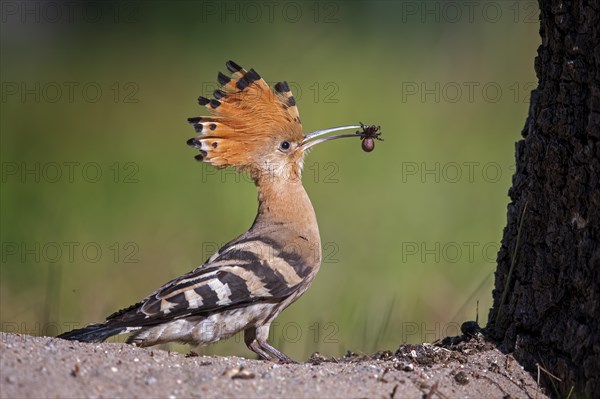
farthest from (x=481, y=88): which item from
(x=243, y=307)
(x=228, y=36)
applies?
(x=243, y=307)

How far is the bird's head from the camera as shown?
391 cm

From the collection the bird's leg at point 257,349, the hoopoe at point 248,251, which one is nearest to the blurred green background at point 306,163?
the bird's leg at point 257,349

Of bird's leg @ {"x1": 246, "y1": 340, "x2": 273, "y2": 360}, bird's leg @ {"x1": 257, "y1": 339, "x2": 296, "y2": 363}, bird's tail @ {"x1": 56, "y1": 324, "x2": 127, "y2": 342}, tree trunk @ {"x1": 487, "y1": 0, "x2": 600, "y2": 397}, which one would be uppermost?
tree trunk @ {"x1": 487, "y1": 0, "x2": 600, "y2": 397}

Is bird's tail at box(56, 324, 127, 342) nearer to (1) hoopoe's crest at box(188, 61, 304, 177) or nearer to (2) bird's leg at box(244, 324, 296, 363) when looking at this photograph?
(2) bird's leg at box(244, 324, 296, 363)

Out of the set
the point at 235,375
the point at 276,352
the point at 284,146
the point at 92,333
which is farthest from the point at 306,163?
the point at 235,375

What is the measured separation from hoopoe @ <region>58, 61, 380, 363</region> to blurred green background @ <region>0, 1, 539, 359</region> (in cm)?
46

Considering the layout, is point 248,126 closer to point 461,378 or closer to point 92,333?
point 92,333

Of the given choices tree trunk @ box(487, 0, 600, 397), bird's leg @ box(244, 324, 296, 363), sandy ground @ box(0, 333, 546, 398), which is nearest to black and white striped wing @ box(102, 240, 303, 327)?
bird's leg @ box(244, 324, 296, 363)

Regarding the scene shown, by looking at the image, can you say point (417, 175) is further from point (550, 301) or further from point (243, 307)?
point (550, 301)

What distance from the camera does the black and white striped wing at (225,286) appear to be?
3268mm

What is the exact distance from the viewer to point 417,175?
6.09m

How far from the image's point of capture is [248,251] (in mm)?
3672

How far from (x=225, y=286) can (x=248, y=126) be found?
83 cm

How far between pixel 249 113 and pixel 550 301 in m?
1.62
